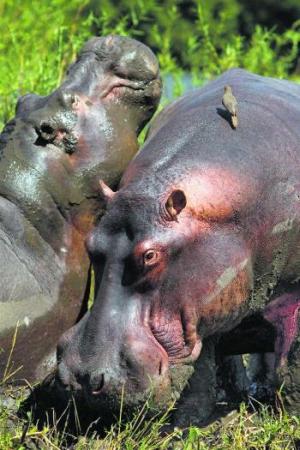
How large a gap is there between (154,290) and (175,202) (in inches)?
11.7

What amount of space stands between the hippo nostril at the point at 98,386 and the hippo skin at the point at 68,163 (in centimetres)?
75

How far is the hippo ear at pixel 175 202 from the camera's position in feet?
14.1

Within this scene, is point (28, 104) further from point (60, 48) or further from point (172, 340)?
point (60, 48)

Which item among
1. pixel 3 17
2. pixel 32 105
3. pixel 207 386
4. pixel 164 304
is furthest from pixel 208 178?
pixel 3 17

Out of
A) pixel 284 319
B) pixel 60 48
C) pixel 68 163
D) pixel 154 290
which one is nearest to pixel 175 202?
pixel 154 290

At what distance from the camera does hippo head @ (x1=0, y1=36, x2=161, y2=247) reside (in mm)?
5195

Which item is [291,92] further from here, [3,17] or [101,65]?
[3,17]

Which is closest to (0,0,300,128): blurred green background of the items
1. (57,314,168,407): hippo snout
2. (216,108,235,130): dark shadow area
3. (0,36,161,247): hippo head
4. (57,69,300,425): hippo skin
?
(0,36,161,247): hippo head

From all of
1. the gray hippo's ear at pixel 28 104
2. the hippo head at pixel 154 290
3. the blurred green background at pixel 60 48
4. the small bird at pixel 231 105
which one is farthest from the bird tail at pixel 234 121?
the blurred green background at pixel 60 48

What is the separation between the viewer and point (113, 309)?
14.2ft

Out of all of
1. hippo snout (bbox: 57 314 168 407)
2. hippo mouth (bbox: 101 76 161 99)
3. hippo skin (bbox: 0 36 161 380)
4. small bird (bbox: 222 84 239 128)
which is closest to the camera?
hippo snout (bbox: 57 314 168 407)

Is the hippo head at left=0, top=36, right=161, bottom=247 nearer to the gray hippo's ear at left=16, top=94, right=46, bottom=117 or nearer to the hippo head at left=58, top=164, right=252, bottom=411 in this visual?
the gray hippo's ear at left=16, top=94, right=46, bottom=117

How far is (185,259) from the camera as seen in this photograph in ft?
14.2

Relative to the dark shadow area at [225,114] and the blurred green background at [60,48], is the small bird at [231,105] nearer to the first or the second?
the dark shadow area at [225,114]
